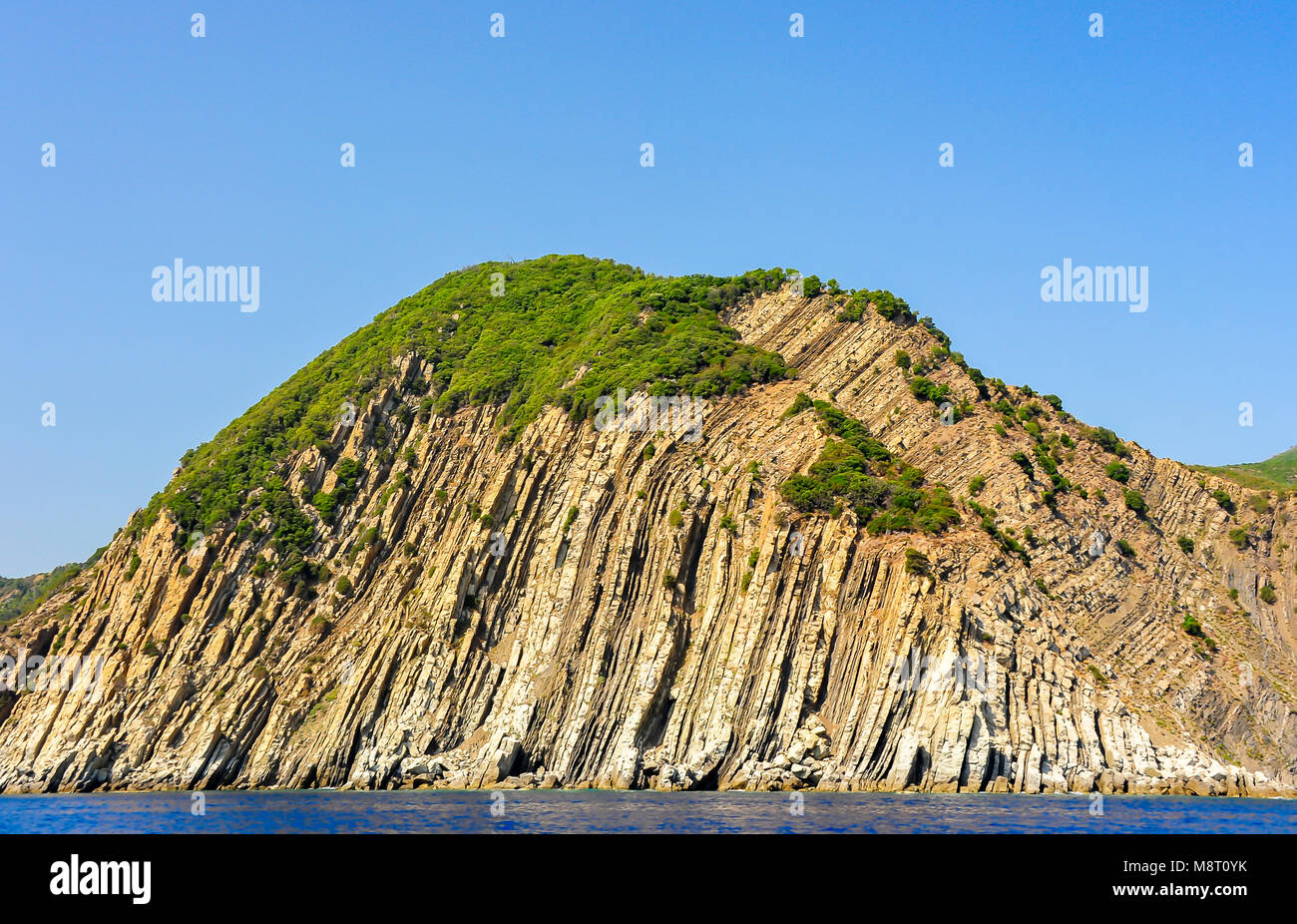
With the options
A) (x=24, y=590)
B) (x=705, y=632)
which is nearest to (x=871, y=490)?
(x=705, y=632)

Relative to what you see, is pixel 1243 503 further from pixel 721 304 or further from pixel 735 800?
pixel 735 800

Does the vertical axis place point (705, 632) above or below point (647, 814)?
above

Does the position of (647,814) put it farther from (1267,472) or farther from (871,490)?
(1267,472)

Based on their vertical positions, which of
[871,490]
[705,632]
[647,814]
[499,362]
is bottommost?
[647,814]

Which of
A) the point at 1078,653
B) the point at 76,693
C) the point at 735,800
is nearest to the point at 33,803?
the point at 76,693

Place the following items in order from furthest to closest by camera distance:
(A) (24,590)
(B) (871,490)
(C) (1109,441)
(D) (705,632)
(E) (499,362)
Answer: (A) (24,590) → (E) (499,362) → (C) (1109,441) → (B) (871,490) → (D) (705,632)

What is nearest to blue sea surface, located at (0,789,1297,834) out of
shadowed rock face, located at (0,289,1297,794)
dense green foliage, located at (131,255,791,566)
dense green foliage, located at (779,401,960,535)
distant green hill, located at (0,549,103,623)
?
shadowed rock face, located at (0,289,1297,794)

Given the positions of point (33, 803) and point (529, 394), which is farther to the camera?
point (529, 394)
